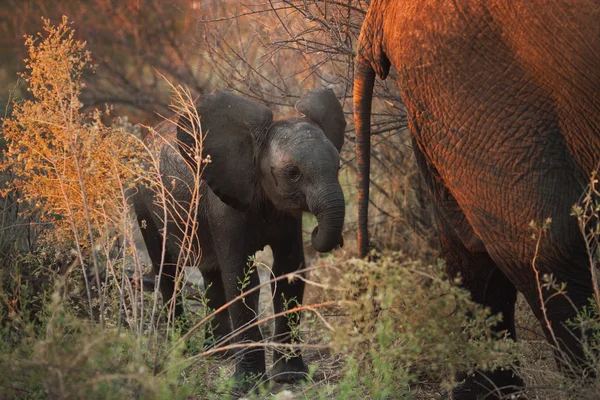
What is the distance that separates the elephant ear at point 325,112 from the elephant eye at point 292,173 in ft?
1.17

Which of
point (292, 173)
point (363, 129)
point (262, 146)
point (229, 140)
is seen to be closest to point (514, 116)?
point (363, 129)

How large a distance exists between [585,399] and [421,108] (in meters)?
1.18

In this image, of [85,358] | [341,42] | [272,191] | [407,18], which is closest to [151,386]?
[85,358]

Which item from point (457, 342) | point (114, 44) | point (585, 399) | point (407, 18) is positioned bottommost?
point (585, 399)

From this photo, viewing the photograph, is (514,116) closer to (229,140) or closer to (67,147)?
(67,147)

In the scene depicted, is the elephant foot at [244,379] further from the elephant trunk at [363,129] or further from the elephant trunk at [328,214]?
the elephant trunk at [363,129]

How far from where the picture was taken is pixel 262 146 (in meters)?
4.88

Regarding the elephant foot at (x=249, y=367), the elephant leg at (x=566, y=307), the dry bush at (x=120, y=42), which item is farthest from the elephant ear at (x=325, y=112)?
the dry bush at (x=120, y=42)

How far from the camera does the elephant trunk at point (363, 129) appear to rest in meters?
3.96

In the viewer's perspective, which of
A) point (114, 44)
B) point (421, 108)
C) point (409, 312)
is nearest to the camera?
point (409, 312)

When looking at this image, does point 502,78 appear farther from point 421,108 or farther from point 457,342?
point 457,342

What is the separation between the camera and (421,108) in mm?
3586

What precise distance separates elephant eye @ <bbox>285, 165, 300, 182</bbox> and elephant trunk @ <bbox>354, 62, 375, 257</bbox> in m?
0.62

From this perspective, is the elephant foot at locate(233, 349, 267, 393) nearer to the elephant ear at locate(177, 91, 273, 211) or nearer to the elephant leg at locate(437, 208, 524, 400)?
the elephant ear at locate(177, 91, 273, 211)
